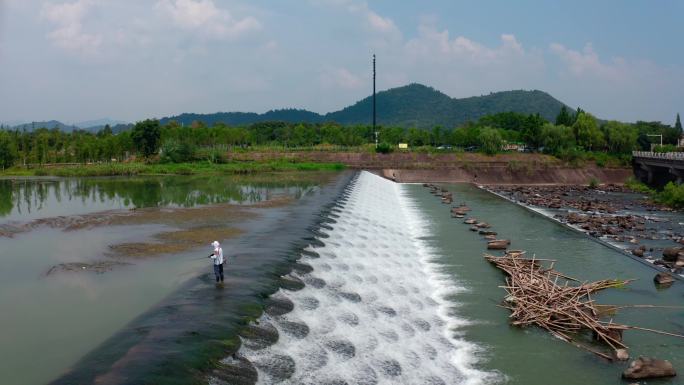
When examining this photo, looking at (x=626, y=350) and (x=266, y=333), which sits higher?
(x=266, y=333)

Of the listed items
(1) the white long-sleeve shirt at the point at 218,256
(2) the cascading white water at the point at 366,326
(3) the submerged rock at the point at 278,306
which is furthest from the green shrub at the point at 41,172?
(3) the submerged rock at the point at 278,306

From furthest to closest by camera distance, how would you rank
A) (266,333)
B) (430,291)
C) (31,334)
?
(430,291), (31,334), (266,333)

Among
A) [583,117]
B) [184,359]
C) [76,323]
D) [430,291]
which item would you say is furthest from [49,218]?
[583,117]

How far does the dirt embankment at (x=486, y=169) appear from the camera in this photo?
5734 centimetres

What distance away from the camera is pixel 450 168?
58750 mm

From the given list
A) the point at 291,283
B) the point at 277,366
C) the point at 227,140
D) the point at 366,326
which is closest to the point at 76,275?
the point at 291,283

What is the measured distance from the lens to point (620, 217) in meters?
30.3

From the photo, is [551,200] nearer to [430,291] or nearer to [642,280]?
[642,280]

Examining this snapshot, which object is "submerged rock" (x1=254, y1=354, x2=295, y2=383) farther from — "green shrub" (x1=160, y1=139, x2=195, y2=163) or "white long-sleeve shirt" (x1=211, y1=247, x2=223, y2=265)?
"green shrub" (x1=160, y1=139, x2=195, y2=163)

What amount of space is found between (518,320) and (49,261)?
14370mm

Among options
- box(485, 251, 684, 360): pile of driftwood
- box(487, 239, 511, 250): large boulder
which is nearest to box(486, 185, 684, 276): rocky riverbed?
box(487, 239, 511, 250): large boulder

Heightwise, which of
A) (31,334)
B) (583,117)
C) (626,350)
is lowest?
(626,350)

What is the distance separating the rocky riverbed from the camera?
71.1 feet

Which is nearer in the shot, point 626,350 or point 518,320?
point 626,350
